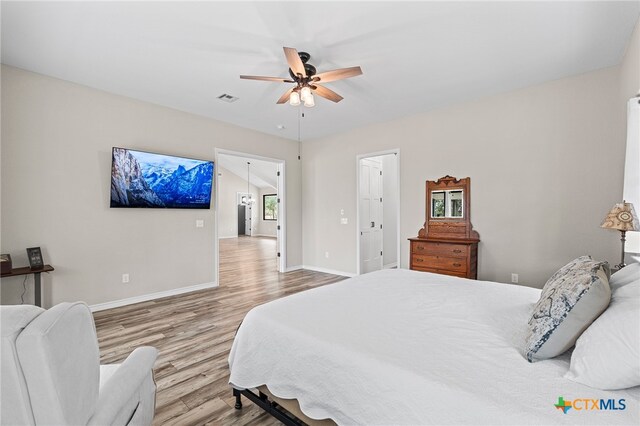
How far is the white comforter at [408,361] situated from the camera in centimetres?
97

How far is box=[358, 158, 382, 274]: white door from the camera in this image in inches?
222

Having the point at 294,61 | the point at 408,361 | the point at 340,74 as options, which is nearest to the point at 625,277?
the point at 408,361

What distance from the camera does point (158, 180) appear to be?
13.5 ft

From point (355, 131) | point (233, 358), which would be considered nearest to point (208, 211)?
point (355, 131)

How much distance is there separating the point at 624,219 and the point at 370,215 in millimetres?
3853

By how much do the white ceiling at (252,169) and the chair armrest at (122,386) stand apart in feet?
29.5

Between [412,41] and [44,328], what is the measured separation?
10.1ft

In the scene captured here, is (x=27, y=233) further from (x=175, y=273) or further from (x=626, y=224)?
(x=626, y=224)

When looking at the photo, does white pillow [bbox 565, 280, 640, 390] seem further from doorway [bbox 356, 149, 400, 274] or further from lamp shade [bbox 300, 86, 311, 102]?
doorway [bbox 356, 149, 400, 274]

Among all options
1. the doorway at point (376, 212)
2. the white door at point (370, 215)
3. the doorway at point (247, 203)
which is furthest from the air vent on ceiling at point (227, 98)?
the doorway at point (247, 203)

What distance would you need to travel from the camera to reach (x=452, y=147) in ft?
14.0

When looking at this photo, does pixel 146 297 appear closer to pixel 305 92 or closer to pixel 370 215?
pixel 305 92

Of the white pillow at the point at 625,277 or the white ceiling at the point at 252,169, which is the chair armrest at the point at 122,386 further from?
the white ceiling at the point at 252,169

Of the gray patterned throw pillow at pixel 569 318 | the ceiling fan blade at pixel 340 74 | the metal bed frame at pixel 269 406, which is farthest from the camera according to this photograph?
the ceiling fan blade at pixel 340 74
